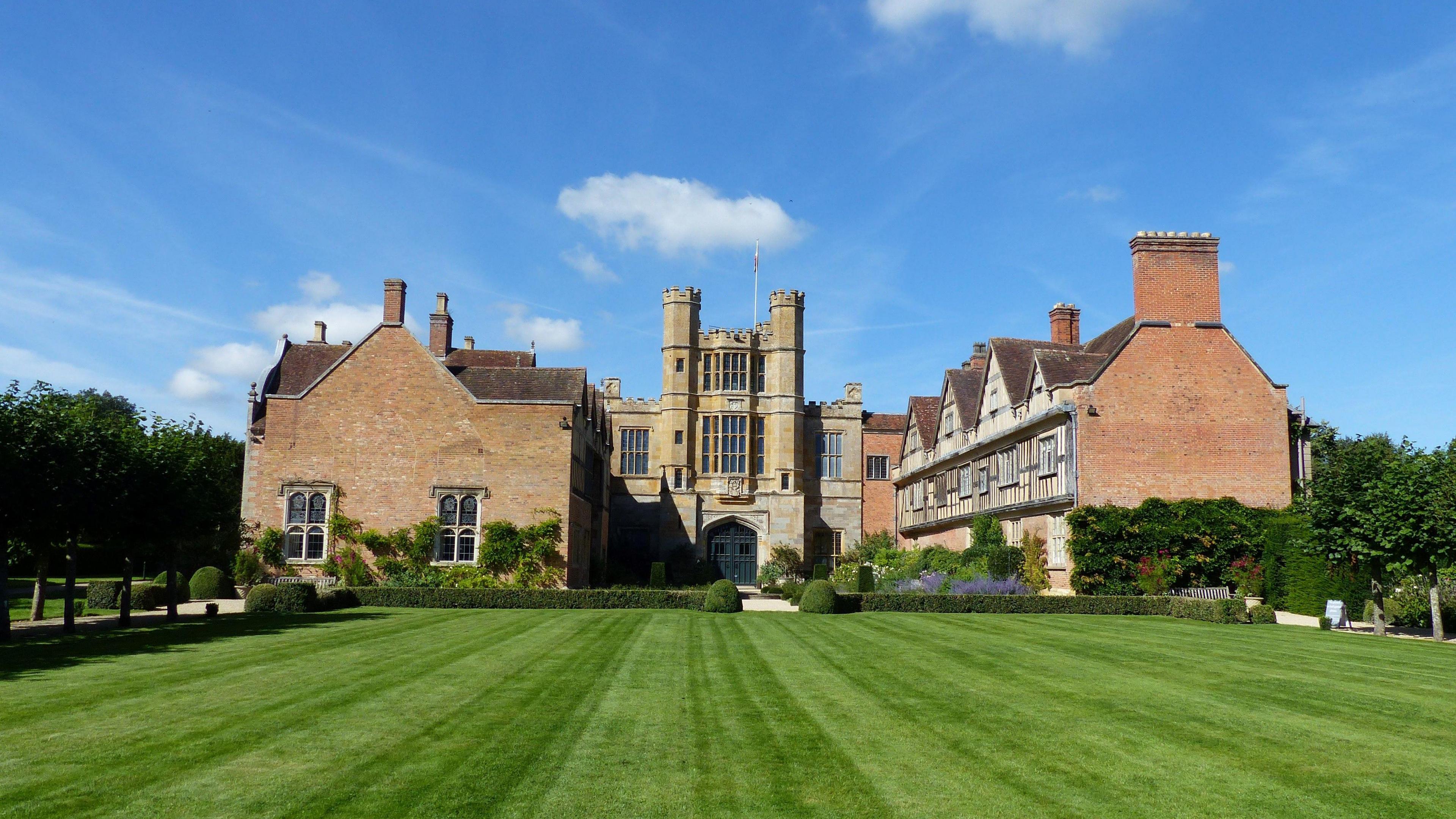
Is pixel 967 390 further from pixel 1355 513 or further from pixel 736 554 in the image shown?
pixel 1355 513

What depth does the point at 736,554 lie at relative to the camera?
165 feet

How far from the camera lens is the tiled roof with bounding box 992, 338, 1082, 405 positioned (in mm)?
35094

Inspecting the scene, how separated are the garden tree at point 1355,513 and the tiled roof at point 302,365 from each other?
107ft

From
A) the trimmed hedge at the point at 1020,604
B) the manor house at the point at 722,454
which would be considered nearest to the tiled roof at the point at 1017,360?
the trimmed hedge at the point at 1020,604

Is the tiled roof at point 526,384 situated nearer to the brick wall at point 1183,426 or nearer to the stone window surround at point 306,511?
the stone window surround at point 306,511

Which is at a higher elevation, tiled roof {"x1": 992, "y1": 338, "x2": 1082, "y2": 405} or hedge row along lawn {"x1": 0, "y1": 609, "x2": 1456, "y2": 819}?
tiled roof {"x1": 992, "y1": 338, "x2": 1082, "y2": 405}

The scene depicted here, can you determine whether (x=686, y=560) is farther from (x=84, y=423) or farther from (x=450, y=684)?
(x=450, y=684)

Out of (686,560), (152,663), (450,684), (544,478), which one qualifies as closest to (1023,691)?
(450,684)

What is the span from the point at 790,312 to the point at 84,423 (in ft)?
113

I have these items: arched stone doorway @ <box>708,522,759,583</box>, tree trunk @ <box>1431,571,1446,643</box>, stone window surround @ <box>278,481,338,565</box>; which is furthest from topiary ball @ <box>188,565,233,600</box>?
tree trunk @ <box>1431,571,1446,643</box>

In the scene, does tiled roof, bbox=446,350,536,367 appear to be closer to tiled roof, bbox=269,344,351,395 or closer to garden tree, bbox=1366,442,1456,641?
tiled roof, bbox=269,344,351,395

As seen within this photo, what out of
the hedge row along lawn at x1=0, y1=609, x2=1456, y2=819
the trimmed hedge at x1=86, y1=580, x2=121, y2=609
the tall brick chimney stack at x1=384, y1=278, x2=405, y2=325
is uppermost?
the tall brick chimney stack at x1=384, y1=278, x2=405, y2=325

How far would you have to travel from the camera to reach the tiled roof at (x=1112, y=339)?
104 feet

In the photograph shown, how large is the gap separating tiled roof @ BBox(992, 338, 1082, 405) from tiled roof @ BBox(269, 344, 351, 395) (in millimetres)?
24705
